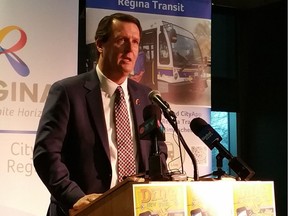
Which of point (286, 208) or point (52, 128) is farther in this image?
point (286, 208)

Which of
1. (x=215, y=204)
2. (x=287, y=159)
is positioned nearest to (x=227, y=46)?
(x=287, y=159)

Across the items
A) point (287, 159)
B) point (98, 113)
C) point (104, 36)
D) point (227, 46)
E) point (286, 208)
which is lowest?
point (286, 208)

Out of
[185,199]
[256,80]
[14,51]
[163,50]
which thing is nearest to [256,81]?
[256,80]

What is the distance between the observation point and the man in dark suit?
2201 millimetres

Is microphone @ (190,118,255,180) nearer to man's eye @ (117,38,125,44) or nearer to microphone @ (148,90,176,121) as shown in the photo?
microphone @ (148,90,176,121)

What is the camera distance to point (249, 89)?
6.28 m

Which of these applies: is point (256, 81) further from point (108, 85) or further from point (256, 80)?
point (108, 85)

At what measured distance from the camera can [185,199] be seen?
174 centimetres

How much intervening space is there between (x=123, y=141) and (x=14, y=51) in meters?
1.78

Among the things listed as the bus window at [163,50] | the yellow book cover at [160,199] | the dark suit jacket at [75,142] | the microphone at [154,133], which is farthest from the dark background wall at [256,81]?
the yellow book cover at [160,199]

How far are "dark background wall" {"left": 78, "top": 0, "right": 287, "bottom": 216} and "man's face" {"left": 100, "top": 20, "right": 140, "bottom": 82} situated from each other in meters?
3.73

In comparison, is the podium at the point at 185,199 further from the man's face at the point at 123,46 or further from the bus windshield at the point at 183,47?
the bus windshield at the point at 183,47

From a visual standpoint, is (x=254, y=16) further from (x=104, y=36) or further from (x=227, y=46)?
(x=104, y=36)

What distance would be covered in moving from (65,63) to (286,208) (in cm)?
303
